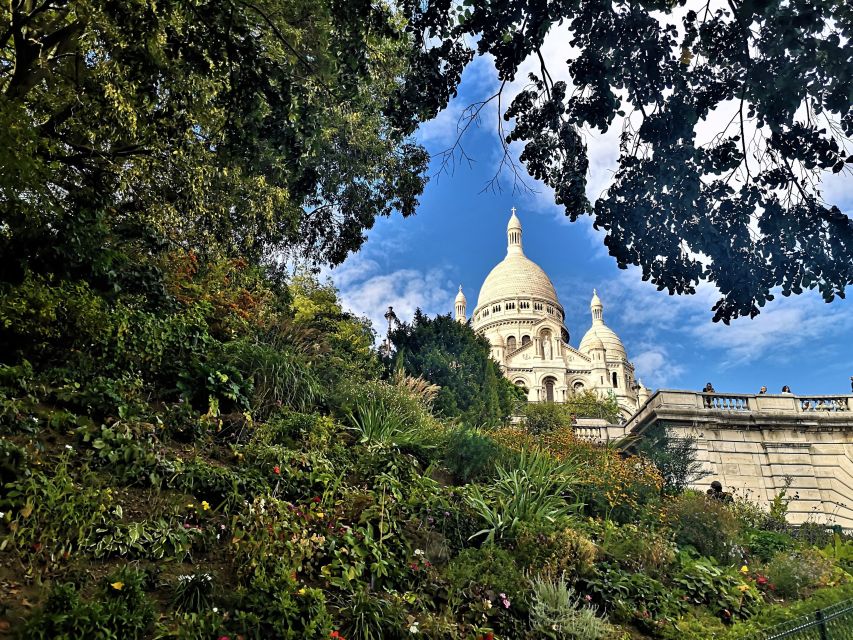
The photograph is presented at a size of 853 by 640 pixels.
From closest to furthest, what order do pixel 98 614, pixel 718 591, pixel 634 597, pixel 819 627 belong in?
pixel 98 614 < pixel 819 627 < pixel 634 597 < pixel 718 591

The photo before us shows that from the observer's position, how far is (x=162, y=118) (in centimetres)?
915

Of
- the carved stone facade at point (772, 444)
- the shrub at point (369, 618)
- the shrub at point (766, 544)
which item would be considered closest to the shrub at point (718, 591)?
the shrub at point (766, 544)

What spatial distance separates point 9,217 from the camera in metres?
7.92

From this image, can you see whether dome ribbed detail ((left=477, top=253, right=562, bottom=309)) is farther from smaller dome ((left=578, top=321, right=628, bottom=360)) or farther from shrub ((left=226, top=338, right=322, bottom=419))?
shrub ((left=226, top=338, right=322, bottom=419))

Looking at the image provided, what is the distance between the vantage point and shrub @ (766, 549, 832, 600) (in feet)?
30.9

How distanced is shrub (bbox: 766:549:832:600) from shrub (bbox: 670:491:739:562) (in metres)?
0.67

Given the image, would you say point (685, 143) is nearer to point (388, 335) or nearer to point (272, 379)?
point (272, 379)

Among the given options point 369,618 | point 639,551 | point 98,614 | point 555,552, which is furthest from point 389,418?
point 98,614

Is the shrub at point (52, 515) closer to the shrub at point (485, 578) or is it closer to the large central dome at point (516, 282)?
the shrub at point (485, 578)

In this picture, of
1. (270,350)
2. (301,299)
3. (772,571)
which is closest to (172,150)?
(270,350)

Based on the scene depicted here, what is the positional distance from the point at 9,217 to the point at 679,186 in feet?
26.0

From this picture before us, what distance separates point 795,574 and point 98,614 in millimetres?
9838

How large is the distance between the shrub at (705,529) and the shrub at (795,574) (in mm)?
670

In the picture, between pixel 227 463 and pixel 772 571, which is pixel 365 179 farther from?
pixel 772 571
